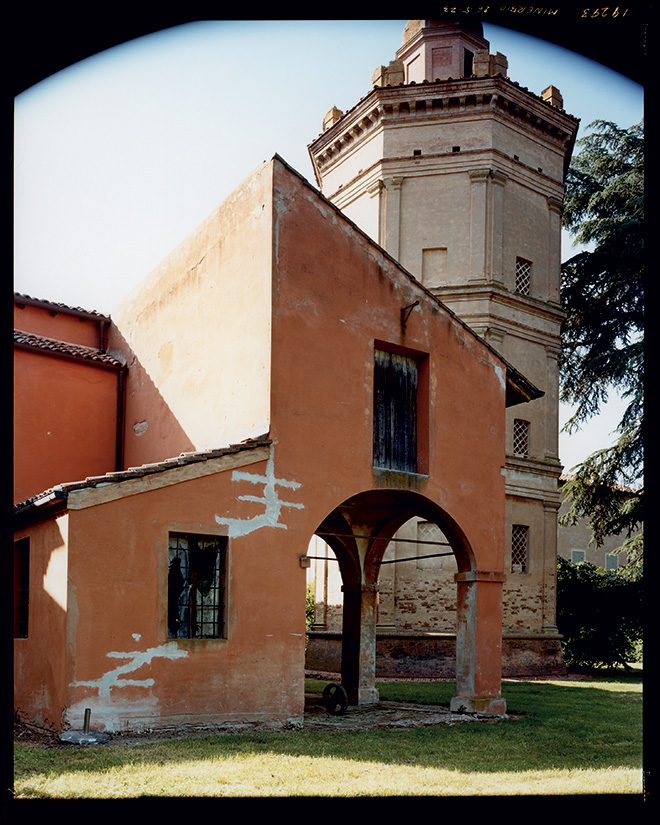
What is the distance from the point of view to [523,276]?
24.8 m

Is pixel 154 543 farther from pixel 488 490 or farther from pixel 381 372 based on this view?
pixel 488 490

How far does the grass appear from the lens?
722 centimetres

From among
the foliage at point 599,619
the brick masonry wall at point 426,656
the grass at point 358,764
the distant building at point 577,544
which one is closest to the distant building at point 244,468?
the grass at point 358,764

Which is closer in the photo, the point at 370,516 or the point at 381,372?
the point at 381,372


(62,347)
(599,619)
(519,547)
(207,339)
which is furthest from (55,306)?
(599,619)

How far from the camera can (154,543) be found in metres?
10.5

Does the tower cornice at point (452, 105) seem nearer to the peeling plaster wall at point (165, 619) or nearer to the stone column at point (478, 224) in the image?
the stone column at point (478, 224)

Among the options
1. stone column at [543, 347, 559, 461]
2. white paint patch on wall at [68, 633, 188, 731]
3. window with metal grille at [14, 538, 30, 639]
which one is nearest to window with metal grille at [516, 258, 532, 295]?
stone column at [543, 347, 559, 461]

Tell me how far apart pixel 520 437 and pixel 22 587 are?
1591 cm

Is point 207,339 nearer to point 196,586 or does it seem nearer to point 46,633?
point 196,586

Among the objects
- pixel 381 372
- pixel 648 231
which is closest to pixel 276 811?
pixel 648 231

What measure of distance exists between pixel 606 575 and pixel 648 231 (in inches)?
1049

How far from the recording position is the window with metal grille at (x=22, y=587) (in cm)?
1142

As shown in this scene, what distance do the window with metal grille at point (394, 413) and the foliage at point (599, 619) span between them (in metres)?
14.2
